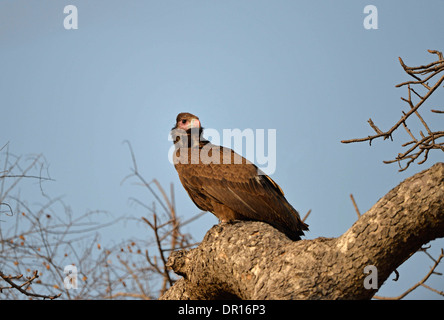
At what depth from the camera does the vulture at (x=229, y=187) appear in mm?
5367

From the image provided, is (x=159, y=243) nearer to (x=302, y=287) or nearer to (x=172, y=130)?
(x=172, y=130)

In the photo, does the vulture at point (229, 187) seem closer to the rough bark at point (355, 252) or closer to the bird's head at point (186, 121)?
the bird's head at point (186, 121)

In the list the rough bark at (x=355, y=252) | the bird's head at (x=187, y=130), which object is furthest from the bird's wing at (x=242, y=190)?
the rough bark at (x=355, y=252)

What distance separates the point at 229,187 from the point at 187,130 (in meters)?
1.05

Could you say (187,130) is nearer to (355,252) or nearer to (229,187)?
(229,187)

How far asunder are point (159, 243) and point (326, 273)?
12.0 ft

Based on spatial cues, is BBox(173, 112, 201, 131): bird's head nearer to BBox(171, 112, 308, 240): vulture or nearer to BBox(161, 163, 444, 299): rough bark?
BBox(171, 112, 308, 240): vulture

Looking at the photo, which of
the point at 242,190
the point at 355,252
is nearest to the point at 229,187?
the point at 242,190

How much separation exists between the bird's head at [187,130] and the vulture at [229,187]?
0.04ft

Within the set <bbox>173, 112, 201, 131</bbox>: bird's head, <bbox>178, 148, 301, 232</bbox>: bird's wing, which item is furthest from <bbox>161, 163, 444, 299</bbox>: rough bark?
<bbox>173, 112, 201, 131</bbox>: bird's head

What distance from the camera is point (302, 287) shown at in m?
3.74

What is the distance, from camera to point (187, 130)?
629cm

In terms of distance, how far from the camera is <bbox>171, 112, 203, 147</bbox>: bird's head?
619 cm
